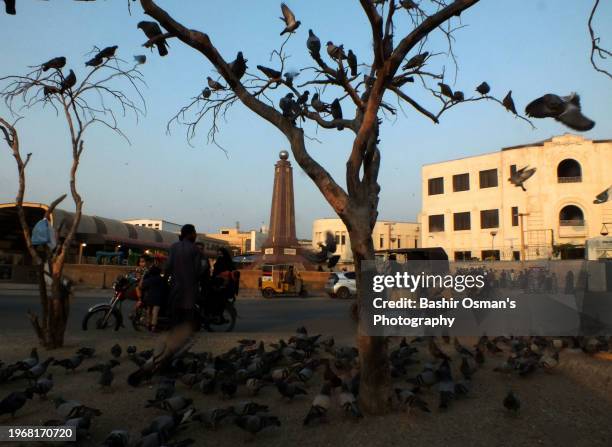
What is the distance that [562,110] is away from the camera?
12.4 ft

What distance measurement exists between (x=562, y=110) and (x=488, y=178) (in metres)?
41.6

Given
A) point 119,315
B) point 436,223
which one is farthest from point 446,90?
point 436,223

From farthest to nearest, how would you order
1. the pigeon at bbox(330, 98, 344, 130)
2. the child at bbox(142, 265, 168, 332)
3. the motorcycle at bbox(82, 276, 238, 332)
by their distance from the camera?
the motorcycle at bbox(82, 276, 238, 332)
the child at bbox(142, 265, 168, 332)
the pigeon at bbox(330, 98, 344, 130)

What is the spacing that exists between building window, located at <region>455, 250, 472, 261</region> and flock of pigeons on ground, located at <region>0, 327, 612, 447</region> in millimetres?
37744

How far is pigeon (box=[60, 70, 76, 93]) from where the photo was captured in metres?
6.39

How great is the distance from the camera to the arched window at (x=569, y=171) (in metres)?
38.5

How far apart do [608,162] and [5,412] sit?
1670 inches

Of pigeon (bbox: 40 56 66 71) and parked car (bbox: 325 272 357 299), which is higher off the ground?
pigeon (bbox: 40 56 66 71)

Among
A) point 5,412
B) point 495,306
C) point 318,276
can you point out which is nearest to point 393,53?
point 5,412

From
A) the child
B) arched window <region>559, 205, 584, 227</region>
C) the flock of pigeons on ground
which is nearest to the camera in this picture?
the flock of pigeons on ground

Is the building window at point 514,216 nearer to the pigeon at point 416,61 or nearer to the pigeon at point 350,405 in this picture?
the pigeon at point 416,61

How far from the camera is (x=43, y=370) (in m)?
5.14

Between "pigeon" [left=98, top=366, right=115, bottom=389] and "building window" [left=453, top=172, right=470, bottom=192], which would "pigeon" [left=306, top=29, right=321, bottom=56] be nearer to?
"pigeon" [left=98, top=366, right=115, bottom=389]

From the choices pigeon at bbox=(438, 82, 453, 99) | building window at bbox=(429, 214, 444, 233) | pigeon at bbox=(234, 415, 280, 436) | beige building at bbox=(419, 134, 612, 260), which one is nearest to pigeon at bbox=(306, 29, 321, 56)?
pigeon at bbox=(438, 82, 453, 99)
